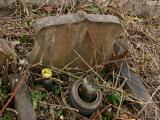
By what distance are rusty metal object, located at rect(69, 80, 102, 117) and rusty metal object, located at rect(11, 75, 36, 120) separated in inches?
15.1

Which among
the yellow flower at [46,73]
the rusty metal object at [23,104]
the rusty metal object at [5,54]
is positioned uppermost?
the rusty metal object at [5,54]

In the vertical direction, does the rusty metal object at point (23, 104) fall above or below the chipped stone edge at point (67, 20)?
below

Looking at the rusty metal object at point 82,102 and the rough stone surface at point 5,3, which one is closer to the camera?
the rusty metal object at point 82,102

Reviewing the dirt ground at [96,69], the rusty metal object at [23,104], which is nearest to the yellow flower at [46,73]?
the dirt ground at [96,69]

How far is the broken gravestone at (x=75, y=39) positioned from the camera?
313 cm

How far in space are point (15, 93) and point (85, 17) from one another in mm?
905

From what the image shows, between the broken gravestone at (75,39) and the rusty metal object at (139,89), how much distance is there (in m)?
0.25

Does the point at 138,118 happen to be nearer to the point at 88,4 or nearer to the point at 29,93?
the point at 29,93

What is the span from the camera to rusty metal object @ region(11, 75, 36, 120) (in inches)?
115

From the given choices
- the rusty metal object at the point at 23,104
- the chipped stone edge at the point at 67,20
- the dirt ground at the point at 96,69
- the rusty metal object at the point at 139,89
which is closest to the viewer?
the rusty metal object at the point at 23,104

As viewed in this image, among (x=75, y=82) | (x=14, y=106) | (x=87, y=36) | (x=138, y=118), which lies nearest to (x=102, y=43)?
(x=87, y=36)

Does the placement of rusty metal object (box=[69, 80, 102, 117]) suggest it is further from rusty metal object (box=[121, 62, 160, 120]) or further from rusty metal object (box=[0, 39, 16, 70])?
rusty metal object (box=[0, 39, 16, 70])

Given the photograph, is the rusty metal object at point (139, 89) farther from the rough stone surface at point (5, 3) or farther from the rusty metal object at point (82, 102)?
the rough stone surface at point (5, 3)

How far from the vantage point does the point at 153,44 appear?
4254mm
